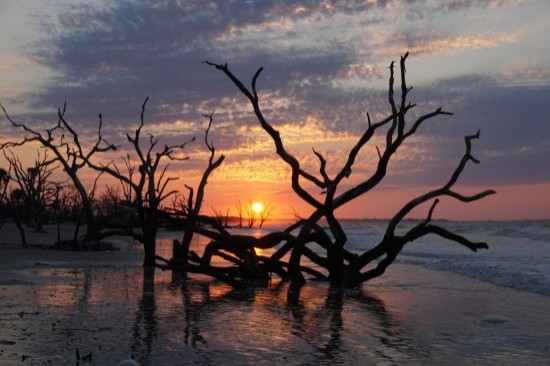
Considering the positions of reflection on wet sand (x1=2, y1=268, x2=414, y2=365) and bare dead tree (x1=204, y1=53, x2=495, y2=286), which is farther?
bare dead tree (x1=204, y1=53, x2=495, y2=286)

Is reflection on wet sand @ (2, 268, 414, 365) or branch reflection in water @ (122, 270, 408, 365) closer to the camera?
reflection on wet sand @ (2, 268, 414, 365)

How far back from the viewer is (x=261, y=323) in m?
7.62

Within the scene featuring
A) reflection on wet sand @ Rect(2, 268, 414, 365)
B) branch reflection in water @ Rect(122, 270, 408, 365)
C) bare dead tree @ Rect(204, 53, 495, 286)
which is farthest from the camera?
bare dead tree @ Rect(204, 53, 495, 286)

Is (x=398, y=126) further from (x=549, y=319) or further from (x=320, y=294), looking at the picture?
(x=549, y=319)

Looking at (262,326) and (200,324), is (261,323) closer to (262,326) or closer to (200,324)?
(262,326)

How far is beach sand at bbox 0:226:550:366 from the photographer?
19.2 ft

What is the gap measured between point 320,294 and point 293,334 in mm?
3904

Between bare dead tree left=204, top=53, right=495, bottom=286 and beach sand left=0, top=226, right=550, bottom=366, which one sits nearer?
beach sand left=0, top=226, right=550, bottom=366

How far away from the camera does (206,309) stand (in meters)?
8.65

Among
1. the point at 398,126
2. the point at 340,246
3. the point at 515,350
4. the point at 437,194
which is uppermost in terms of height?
the point at 398,126

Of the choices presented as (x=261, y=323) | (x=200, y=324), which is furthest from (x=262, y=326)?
(x=200, y=324)

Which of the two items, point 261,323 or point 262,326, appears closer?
point 262,326

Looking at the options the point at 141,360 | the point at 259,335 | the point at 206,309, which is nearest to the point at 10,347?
the point at 141,360

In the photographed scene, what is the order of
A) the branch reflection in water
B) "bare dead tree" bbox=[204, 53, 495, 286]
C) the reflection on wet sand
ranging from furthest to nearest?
"bare dead tree" bbox=[204, 53, 495, 286]
the branch reflection in water
the reflection on wet sand
